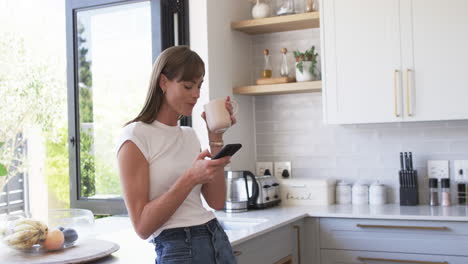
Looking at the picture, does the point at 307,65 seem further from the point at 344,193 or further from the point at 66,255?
the point at 66,255

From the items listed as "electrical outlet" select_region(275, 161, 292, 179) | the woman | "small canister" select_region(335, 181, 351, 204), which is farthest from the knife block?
the woman

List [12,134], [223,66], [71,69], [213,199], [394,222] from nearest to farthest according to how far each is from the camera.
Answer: [213,199] → [394,222] → [71,69] → [223,66] → [12,134]

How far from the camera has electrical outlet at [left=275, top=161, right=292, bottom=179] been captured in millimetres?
A: 4102

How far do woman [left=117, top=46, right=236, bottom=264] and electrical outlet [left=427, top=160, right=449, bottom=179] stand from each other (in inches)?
88.6

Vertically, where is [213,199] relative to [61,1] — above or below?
below

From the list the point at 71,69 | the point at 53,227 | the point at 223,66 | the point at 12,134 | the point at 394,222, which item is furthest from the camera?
the point at 12,134

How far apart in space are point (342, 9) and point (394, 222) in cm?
130

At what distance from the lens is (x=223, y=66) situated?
386 cm

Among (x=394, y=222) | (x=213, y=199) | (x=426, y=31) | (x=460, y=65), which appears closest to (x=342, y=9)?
(x=426, y=31)

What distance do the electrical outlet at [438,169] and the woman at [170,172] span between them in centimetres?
225

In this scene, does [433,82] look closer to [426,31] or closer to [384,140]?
[426,31]

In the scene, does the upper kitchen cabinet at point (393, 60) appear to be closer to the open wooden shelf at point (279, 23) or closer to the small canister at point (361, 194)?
the open wooden shelf at point (279, 23)

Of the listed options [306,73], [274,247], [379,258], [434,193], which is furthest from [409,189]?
[274,247]

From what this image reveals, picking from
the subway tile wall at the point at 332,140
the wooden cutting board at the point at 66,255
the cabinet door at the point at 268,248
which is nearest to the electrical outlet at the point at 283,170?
the subway tile wall at the point at 332,140
